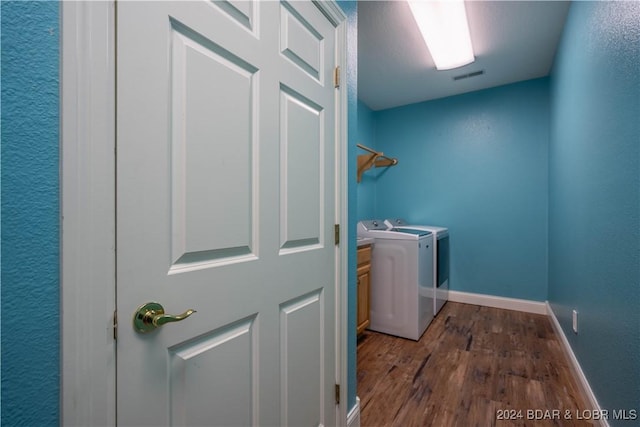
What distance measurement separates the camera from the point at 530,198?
296 centimetres

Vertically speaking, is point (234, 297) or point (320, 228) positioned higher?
point (320, 228)

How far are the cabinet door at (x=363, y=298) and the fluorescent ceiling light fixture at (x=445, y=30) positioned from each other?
1875mm

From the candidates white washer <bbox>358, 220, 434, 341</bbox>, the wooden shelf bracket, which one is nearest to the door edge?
white washer <bbox>358, 220, 434, 341</bbox>

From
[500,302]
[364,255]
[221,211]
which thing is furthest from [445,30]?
[500,302]

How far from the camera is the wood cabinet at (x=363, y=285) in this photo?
2271mm

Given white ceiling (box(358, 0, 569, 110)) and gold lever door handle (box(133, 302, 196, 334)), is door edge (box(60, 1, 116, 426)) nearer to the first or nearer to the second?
gold lever door handle (box(133, 302, 196, 334))

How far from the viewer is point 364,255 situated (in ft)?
7.75

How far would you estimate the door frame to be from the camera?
490mm

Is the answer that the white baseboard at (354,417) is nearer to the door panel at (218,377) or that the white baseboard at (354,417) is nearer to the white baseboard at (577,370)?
the door panel at (218,377)

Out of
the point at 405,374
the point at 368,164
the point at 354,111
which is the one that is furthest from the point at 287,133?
the point at 368,164

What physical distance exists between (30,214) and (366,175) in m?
3.35

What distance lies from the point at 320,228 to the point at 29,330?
0.87m

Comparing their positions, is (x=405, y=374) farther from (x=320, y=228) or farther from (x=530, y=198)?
(x=530, y=198)

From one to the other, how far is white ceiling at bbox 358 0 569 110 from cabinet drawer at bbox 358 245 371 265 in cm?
170
